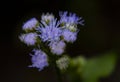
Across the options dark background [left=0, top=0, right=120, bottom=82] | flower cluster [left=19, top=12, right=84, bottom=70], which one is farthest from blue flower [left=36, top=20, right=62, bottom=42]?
dark background [left=0, top=0, right=120, bottom=82]

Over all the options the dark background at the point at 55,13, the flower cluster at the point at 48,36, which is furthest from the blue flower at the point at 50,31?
the dark background at the point at 55,13

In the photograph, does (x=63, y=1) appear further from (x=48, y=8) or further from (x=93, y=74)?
(x=93, y=74)

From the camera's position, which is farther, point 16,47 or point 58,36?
point 16,47

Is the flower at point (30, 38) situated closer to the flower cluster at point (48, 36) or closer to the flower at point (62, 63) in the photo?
the flower cluster at point (48, 36)

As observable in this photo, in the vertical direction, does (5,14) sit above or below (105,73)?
above

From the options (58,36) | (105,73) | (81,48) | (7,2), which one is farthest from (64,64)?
(7,2)

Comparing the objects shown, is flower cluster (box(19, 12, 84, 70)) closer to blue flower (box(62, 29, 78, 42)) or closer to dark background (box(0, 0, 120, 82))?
blue flower (box(62, 29, 78, 42))
